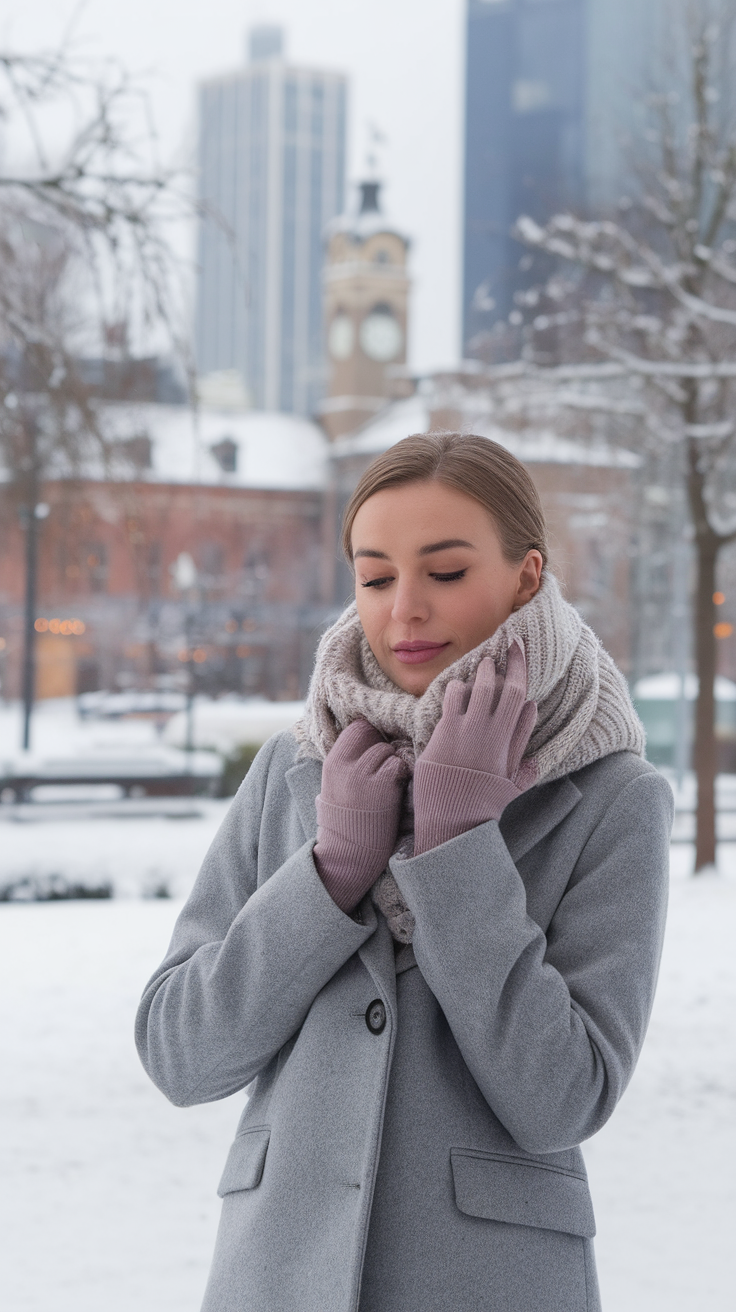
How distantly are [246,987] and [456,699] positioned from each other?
1.35 ft

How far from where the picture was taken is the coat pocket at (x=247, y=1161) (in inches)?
56.8

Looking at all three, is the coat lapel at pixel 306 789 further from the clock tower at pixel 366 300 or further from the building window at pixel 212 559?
the clock tower at pixel 366 300

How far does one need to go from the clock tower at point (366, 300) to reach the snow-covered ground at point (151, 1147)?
44581mm

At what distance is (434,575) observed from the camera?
4.80 ft

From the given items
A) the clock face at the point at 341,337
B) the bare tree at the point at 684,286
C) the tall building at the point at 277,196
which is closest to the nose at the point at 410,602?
the bare tree at the point at 684,286

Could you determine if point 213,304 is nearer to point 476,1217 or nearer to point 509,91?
point 509,91

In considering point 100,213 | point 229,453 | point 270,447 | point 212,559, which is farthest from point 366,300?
point 100,213

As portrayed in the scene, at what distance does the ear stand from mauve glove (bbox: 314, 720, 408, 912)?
0.26m

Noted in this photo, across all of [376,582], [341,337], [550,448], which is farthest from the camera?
[341,337]

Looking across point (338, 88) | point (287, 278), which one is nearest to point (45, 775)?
point (287, 278)

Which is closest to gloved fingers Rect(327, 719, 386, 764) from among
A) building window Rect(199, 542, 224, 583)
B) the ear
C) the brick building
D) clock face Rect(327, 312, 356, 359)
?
the ear

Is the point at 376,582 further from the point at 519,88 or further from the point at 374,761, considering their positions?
the point at 519,88

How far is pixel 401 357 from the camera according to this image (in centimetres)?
5197

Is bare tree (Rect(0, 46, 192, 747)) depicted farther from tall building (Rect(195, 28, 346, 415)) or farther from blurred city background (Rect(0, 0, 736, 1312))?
tall building (Rect(195, 28, 346, 415))
